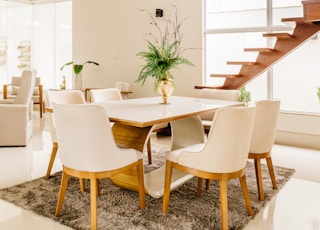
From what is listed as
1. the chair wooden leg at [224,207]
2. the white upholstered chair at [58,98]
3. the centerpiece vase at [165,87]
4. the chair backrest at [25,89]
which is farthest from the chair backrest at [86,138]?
the chair backrest at [25,89]

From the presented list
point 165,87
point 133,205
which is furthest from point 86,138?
point 165,87

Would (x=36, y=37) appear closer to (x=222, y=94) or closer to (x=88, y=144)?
(x=222, y=94)

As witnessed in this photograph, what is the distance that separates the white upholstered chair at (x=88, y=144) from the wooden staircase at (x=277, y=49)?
311 cm

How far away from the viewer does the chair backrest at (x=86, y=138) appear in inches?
84.3

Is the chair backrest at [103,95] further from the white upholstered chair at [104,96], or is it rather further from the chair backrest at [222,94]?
the chair backrest at [222,94]

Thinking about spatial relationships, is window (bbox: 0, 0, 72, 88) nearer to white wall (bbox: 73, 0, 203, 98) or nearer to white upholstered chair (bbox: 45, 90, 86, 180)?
white wall (bbox: 73, 0, 203, 98)

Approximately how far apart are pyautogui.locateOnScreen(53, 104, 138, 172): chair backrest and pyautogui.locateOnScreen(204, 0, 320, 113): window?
12.7 feet

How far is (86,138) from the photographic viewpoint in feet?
7.14

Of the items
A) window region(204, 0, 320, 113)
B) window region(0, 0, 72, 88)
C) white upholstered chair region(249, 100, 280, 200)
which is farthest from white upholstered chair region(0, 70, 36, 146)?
window region(0, 0, 72, 88)

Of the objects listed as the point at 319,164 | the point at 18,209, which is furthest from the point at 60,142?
the point at 319,164

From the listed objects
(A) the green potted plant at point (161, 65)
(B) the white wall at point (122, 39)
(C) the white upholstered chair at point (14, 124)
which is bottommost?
(C) the white upholstered chair at point (14, 124)

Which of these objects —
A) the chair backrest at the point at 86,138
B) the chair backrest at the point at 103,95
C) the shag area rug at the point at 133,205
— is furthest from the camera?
the chair backrest at the point at 103,95

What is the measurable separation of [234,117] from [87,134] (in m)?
0.99

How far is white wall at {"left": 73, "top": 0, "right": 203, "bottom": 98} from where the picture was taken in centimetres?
606
